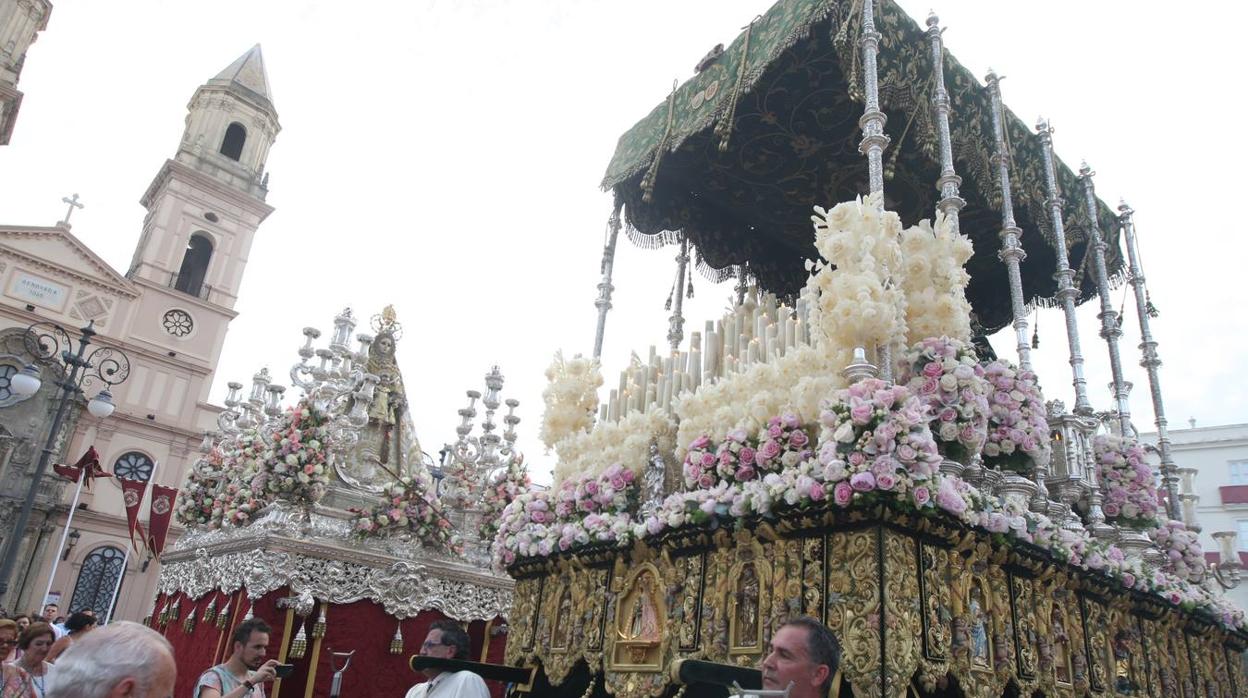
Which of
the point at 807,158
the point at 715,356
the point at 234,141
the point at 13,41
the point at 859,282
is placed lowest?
the point at 859,282

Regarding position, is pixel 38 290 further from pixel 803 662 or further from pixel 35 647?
pixel 803 662

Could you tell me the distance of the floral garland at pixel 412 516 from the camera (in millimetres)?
12289

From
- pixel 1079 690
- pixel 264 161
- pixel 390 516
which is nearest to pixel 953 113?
pixel 1079 690

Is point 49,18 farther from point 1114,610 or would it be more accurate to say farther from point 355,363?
point 1114,610

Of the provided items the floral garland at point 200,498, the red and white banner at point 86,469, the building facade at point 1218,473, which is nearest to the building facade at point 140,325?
the red and white banner at point 86,469

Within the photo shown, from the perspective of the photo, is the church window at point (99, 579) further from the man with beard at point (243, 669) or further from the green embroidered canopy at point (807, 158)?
the man with beard at point (243, 669)

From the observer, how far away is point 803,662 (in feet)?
9.13

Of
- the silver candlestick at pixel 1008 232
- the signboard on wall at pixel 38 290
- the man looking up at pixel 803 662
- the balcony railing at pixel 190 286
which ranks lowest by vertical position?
A: the man looking up at pixel 803 662

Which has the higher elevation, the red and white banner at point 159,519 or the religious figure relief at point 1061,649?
the red and white banner at point 159,519

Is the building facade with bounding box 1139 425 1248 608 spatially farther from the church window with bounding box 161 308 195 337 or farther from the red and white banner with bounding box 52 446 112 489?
the church window with bounding box 161 308 195 337

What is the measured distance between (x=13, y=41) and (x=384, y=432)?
90.0 feet

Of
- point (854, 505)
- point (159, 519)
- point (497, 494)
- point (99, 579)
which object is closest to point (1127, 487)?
point (854, 505)

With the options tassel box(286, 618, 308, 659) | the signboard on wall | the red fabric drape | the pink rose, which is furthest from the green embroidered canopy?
the signboard on wall

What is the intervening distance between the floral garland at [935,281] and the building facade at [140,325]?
97.7ft
